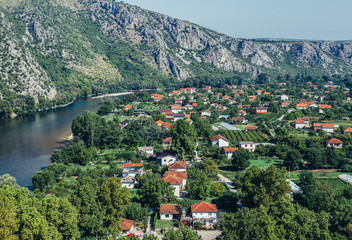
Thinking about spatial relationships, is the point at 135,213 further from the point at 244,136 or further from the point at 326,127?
the point at 326,127

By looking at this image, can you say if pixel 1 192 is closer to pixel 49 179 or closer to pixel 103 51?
pixel 49 179

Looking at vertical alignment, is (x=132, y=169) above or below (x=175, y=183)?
below

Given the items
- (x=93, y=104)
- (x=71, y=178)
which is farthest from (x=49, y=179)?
(x=93, y=104)

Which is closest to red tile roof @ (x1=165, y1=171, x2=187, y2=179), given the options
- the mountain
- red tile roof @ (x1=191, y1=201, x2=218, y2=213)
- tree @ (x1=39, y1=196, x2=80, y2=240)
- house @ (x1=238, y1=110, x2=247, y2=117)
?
red tile roof @ (x1=191, y1=201, x2=218, y2=213)

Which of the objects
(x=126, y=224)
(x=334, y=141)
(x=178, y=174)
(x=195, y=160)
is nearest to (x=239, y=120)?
(x=334, y=141)

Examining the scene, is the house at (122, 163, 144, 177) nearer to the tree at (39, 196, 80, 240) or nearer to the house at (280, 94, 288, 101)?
the tree at (39, 196, 80, 240)

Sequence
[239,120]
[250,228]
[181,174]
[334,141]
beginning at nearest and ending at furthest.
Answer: [250,228], [181,174], [334,141], [239,120]

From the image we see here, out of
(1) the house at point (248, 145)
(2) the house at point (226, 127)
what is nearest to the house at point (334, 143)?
(1) the house at point (248, 145)
